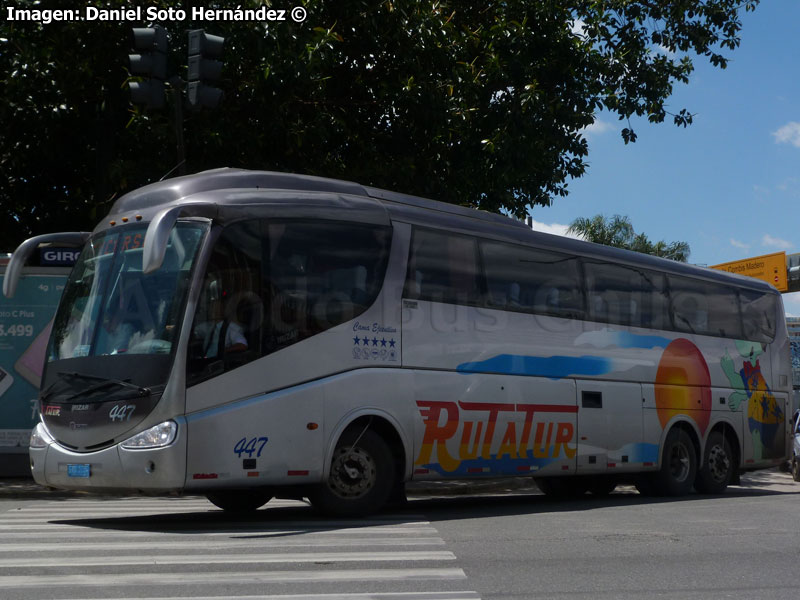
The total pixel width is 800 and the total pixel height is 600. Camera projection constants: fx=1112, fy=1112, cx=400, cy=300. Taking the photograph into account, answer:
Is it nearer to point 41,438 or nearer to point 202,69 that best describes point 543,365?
point 202,69

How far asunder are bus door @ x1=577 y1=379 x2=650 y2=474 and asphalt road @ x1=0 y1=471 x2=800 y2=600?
5.14 ft

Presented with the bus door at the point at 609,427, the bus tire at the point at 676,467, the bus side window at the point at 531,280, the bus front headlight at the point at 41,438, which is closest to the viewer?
the bus front headlight at the point at 41,438

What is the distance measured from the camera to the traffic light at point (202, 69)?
46.1 ft

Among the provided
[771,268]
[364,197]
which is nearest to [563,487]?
[364,197]

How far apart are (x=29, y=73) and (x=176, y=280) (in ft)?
32.2

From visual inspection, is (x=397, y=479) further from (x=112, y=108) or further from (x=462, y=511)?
(x=112, y=108)

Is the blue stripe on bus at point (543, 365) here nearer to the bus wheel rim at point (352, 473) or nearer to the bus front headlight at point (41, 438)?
the bus wheel rim at point (352, 473)

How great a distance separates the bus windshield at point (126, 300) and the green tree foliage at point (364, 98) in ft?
22.6

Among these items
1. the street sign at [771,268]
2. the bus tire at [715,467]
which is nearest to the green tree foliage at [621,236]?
the street sign at [771,268]

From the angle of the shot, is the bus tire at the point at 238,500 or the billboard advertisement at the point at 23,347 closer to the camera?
the bus tire at the point at 238,500

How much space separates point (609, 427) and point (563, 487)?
2.48m

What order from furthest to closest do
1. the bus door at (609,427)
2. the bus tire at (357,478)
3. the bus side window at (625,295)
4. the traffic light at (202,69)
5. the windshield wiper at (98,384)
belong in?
the bus side window at (625,295), the bus door at (609,427), the traffic light at (202,69), the bus tire at (357,478), the windshield wiper at (98,384)

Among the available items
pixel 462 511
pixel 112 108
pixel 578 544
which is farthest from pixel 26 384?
pixel 578 544

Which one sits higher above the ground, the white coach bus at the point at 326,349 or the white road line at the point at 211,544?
the white coach bus at the point at 326,349
